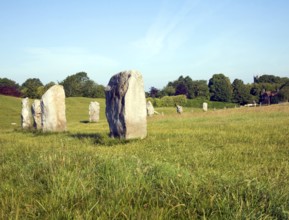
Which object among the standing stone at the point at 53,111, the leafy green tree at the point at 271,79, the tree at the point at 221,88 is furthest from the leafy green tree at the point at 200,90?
the standing stone at the point at 53,111

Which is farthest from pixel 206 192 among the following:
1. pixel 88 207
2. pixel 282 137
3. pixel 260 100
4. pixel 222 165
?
pixel 260 100

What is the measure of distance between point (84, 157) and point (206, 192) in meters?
2.76

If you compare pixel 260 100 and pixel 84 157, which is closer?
pixel 84 157

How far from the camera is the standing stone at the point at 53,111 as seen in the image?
60.4ft

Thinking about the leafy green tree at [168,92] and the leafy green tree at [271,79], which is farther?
the leafy green tree at [271,79]

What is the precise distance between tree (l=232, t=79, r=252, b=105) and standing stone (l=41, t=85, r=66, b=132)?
81.7 metres

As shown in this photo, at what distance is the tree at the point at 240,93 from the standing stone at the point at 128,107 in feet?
281

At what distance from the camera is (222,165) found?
269 inches

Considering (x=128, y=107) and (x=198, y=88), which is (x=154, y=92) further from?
(x=128, y=107)

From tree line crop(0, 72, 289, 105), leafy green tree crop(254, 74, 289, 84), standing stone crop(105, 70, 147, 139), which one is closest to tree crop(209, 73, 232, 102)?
tree line crop(0, 72, 289, 105)

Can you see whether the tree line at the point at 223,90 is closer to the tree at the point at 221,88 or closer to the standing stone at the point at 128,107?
the tree at the point at 221,88

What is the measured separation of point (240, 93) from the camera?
95562 millimetres

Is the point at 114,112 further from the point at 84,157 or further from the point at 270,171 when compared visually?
the point at 270,171

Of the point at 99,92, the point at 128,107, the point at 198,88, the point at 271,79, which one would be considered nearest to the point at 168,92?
the point at 198,88
